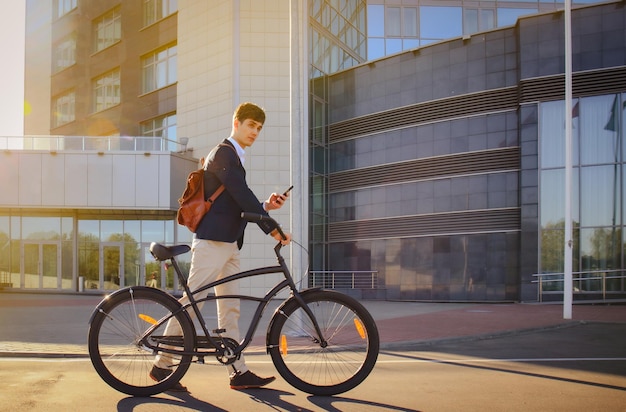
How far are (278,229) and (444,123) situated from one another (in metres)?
18.6

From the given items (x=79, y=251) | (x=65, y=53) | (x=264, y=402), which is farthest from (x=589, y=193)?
(x=65, y=53)

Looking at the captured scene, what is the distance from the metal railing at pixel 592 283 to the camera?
62.6 ft

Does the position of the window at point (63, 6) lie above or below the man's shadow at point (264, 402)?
above

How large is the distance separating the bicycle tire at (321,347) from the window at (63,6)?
107ft

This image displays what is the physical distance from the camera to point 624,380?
5.56 meters

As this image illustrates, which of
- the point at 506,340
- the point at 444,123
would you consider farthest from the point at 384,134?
the point at 506,340

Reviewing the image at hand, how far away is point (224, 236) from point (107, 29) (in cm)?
2908

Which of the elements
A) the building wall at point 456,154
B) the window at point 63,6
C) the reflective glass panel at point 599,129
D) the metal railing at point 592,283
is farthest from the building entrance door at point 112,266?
the reflective glass panel at point 599,129

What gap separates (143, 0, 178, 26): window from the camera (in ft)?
89.1

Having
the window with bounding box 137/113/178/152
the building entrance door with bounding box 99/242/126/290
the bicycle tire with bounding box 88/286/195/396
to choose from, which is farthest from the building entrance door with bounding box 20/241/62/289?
the bicycle tire with bounding box 88/286/195/396

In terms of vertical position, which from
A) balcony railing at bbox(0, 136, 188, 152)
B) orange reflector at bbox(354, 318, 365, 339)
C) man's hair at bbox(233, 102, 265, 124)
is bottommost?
orange reflector at bbox(354, 318, 365, 339)

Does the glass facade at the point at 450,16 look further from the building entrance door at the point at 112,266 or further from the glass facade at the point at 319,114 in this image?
the building entrance door at the point at 112,266

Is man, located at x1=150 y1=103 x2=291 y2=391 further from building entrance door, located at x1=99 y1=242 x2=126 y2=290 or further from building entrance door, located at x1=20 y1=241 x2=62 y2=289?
building entrance door, located at x1=20 y1=241 x2=62 y2=289

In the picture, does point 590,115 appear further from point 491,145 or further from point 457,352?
point 457,352
